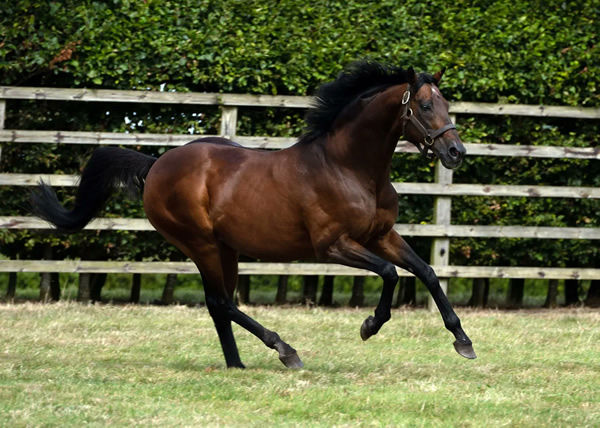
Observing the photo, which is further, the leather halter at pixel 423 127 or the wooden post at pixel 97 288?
the wooden post at pixel 97 288

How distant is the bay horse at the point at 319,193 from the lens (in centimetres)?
611

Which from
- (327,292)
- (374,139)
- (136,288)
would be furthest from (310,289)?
(374,139)

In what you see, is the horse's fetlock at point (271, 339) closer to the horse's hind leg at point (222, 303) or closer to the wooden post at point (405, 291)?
the horse's hind leg at point (222, 303)

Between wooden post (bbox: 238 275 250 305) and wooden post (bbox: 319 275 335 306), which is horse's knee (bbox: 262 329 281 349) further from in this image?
wooden post (bbox: 319 275 335 306)

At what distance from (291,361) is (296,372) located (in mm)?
191

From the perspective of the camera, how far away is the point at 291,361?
21.4 ft

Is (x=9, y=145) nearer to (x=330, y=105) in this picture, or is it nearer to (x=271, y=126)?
(x=271, y=126)

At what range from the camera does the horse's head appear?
591 cm

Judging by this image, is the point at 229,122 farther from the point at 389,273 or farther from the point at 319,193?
the point at 389,273

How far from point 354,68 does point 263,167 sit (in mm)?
863

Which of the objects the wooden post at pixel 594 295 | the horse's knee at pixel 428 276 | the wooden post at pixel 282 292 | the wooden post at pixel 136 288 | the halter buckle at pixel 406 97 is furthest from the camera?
the wooden post at pixel 594 295

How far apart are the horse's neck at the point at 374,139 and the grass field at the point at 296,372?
1.31 m

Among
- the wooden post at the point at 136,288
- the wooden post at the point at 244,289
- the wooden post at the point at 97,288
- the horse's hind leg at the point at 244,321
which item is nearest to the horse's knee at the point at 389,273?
the horse's hind leg at the point at 244,321

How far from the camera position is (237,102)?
9523 millimetres
